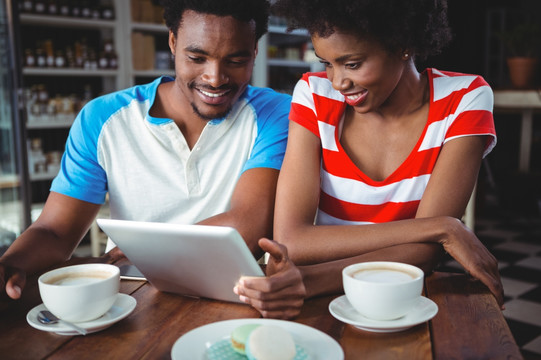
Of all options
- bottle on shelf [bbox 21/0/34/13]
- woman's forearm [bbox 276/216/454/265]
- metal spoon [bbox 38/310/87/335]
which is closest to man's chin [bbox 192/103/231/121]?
woman's forearm [bbox 276/216/454/265]

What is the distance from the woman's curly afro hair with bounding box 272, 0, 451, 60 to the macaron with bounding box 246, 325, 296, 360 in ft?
2.33

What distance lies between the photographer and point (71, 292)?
76cm

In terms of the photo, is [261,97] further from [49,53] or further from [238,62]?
[49,53]

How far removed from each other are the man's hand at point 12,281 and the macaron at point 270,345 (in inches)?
18.9

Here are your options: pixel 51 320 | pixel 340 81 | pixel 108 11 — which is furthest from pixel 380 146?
pixel 108 11

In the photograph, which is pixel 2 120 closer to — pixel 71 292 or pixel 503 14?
pixel 71 292

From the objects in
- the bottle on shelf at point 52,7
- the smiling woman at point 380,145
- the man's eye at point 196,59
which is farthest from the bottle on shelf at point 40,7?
the smiling woman at point 380,145

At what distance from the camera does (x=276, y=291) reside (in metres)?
0.85

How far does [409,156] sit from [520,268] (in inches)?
100

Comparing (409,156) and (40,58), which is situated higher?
(40,58)

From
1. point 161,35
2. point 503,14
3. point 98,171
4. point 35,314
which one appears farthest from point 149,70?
point 503,14

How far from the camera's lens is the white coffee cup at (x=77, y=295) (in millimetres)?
763

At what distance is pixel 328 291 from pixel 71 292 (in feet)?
1.40

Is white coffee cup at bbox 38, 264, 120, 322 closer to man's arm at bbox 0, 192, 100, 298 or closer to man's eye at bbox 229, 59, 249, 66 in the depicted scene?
man's arm at bbox 0, 192, 100, 298
